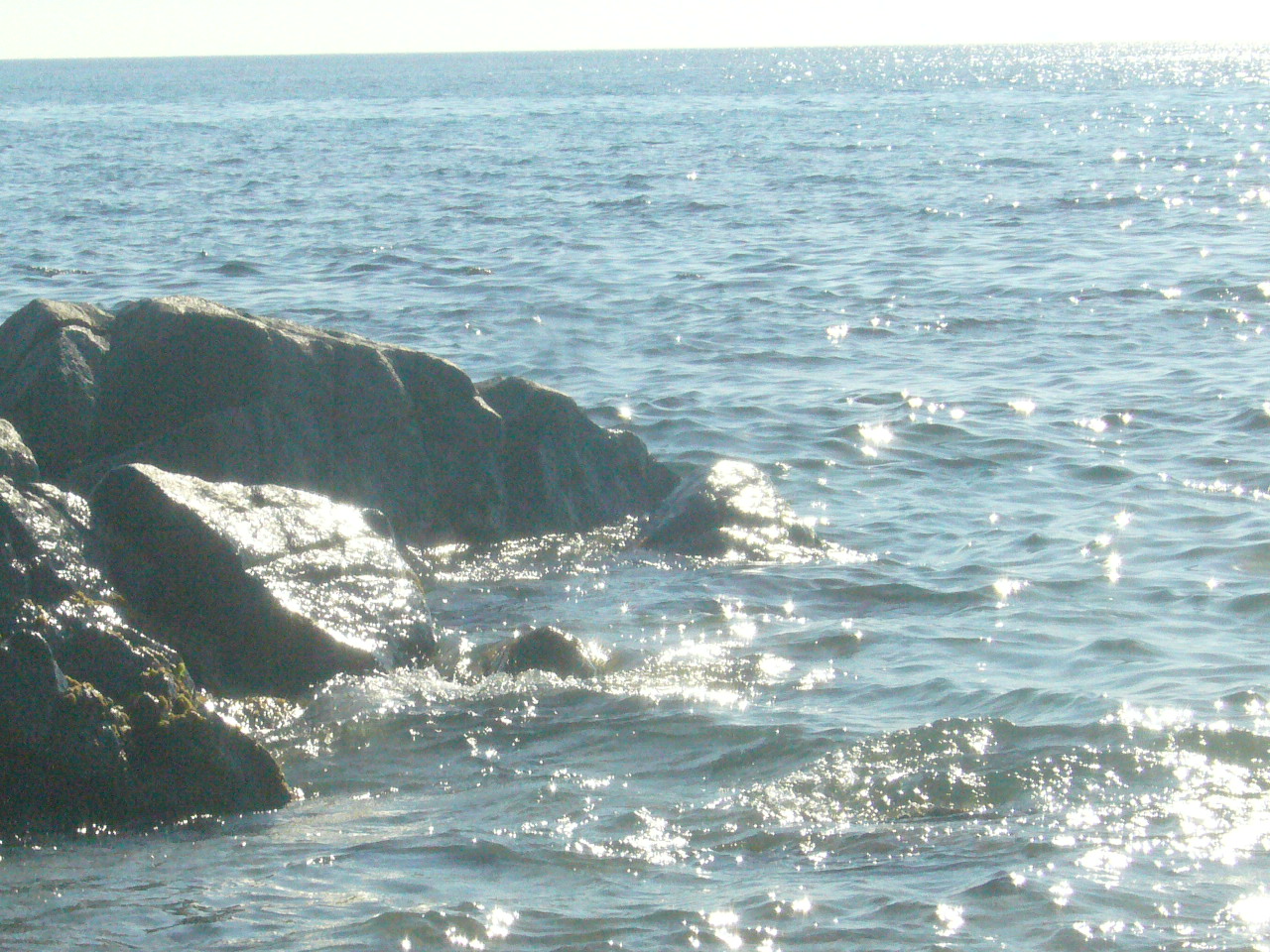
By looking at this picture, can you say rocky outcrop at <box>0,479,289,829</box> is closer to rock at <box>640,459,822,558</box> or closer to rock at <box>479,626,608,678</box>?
rock at <box>479,626,608,678</box>

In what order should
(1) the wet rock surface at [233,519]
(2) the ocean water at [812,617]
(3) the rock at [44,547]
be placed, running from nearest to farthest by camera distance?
(2) the ocean water at [812,617]
(1) the wet rock surface at [233,519]
(3) the rock at [44,547]

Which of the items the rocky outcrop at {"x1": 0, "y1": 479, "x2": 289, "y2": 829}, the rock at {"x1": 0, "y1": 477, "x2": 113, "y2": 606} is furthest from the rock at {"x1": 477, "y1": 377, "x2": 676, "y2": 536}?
the rocky outcrop at {"x1": 0, "y1": 479, "x2": 289, "y2": 829}

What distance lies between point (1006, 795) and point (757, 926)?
162 cm

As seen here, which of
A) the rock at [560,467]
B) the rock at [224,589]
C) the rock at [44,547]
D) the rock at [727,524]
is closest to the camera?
the rock at [44,547]

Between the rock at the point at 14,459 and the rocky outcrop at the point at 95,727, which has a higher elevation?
the rock at the point at 14,459

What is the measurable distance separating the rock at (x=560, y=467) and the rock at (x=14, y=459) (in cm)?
339

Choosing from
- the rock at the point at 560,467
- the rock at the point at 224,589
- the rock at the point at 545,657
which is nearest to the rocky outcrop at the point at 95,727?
the rock at the point at 224,589

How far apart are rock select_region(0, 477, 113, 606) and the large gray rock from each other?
209 centimetres

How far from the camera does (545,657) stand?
7164 millimetres

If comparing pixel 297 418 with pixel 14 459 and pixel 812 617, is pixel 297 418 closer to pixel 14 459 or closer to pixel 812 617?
pixel 14 459

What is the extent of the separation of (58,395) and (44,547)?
305cm

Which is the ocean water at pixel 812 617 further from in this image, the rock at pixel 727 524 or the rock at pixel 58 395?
the rock at pixel 58 395

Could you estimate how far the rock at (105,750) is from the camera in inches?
207

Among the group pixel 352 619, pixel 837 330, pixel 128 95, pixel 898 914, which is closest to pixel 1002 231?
pixel 837 330
